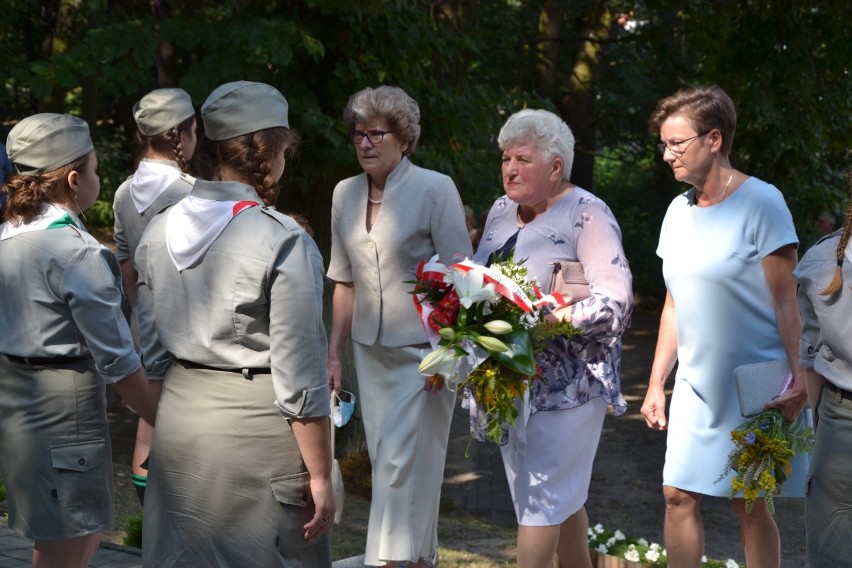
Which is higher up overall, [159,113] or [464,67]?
[464,67]

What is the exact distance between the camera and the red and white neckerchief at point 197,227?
130 inches

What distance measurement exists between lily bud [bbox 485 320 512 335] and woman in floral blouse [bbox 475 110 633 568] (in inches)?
16.7

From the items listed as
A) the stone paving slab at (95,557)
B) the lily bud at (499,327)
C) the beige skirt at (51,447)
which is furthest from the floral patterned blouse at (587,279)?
the stone paving slab at (95,557)

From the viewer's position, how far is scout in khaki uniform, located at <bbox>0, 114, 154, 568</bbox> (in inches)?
149

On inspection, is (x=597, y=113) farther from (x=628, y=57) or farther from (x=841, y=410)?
(x=841, y=410)

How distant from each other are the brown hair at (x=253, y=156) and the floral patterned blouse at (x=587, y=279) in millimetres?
1560

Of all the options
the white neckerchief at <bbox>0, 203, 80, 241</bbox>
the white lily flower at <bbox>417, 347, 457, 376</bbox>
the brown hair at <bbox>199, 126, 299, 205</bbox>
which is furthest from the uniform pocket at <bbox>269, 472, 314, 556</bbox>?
the white neckerchief at <bbox>0, 203, 80, 241</bbox>

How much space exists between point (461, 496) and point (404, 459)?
16.6 ft

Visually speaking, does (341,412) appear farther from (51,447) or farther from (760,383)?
(760,383)

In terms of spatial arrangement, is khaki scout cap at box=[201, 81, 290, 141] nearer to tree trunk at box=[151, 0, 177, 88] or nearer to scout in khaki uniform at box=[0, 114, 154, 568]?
scout in khaki uniform at box=[0, 114, 154, 568]

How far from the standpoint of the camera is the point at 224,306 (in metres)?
3.22

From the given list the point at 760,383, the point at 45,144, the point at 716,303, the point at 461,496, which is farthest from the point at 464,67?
the point at 45,144

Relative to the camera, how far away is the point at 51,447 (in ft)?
12.8

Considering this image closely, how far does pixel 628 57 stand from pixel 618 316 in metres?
15.5
